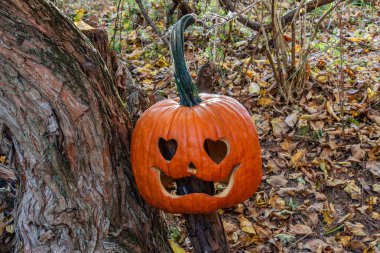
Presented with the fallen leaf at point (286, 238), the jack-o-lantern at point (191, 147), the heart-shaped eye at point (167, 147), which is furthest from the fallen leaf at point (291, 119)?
the heart-shaped eye at point (167, 147)

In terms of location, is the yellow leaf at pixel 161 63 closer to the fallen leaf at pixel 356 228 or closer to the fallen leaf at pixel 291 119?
the fallen leaf at pixel 291 119

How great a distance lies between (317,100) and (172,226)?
1.83 metres

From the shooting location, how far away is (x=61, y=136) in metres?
2.22

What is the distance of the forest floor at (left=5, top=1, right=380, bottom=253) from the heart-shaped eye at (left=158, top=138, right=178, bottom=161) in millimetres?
712

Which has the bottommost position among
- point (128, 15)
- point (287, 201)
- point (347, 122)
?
point (287, 201)

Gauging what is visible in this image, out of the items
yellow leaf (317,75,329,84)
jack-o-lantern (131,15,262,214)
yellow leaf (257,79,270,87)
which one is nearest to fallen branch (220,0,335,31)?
yellow leaf (257,79,270,87)

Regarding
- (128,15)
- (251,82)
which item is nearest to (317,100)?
(251,82)

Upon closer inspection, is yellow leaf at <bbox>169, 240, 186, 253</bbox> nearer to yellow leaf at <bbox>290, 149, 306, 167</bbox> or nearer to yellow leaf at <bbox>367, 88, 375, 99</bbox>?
yellow leaf at <bbox>290, 149, 306, 167</bbox>

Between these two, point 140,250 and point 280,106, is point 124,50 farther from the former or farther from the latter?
point 140,250

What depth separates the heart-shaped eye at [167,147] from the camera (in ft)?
7.45

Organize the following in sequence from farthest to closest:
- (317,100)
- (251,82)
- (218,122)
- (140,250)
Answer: (251,82)
(317,100)
(140,250)
(218,122)

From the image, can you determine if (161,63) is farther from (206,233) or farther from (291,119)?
(206,233)

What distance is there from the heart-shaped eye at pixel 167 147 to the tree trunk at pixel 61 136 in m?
0.23

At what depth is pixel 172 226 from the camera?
3.27 metres
